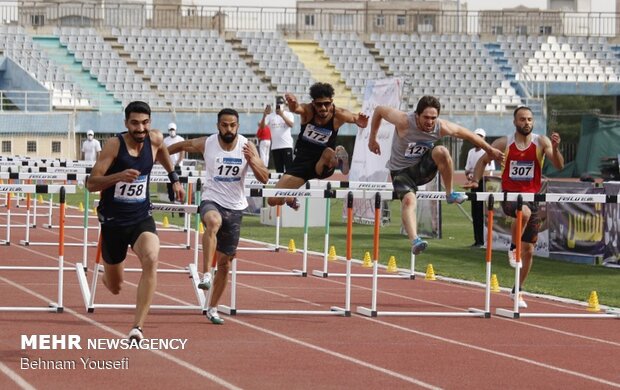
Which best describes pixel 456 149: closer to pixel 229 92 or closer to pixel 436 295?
pixel 229 92

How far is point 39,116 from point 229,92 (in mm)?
9492

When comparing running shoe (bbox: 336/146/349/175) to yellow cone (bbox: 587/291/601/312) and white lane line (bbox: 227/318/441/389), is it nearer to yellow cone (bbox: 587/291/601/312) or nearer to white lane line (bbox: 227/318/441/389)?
white lane line (bbox: 227/318/441/389)

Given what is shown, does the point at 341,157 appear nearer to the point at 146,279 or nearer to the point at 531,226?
the point at 531,226

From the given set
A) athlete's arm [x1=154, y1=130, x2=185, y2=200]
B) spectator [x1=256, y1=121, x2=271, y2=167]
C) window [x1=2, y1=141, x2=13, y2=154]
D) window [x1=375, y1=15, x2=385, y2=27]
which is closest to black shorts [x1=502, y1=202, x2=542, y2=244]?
athlete's arm [x1=154, y1=130, x2=185, y2=200]

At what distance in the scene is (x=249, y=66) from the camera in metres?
52.8

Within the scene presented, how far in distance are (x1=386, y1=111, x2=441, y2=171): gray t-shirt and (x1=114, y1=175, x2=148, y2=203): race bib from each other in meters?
3.42

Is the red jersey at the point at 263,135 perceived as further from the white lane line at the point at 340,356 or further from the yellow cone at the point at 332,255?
the white lane line at the point at 340,356

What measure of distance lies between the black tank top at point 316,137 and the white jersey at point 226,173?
5.11 ft

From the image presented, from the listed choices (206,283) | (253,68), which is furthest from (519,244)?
(253,68)

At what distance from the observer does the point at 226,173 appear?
11.8 metres

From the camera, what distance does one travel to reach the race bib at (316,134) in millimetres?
13312

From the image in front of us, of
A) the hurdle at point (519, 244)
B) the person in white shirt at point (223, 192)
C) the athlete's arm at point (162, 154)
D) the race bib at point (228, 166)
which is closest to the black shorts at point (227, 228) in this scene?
the person in white shirt at point (223, 192)

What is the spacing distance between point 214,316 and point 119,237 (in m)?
1.60

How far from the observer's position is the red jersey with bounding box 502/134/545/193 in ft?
45.4
